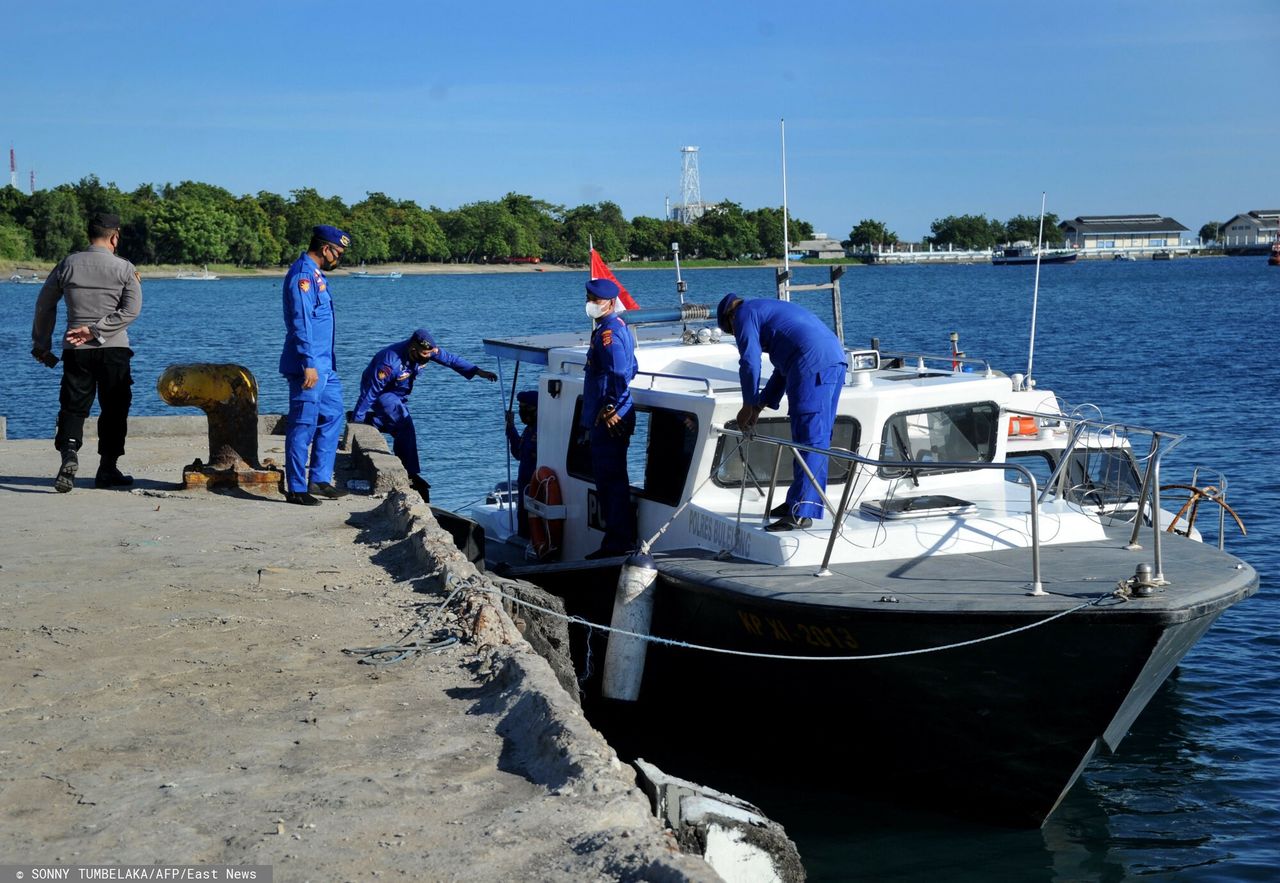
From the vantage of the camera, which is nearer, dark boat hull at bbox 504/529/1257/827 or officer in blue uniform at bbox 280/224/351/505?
dark boat hull at bbox 504/529/1257/827

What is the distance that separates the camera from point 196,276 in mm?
140250

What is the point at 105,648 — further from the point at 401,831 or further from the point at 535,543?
the point at 535,543

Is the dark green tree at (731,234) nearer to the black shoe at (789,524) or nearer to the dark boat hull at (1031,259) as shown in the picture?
the dark boat hull at (1031,259)

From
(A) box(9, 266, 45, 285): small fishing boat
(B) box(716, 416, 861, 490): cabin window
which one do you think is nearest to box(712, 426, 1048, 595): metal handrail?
(B) box(716, 416, 861, 490): cabin window

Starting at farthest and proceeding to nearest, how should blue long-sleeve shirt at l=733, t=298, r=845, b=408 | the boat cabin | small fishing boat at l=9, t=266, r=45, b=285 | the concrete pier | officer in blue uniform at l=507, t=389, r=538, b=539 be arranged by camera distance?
1. small fishing boat at l=9, t=266, r=45, b=285
2. officer in blue uniform at l=507, t=389, r=538, b=539
3. blue long-sleeve shirt at l=733, t=298, r=845, b=408
4. the boat cabin
5. the concrete pier

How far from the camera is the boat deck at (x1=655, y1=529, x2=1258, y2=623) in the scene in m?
6.64

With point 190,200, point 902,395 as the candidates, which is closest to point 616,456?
point 902,395

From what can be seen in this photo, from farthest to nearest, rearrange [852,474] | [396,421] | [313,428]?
[396,421], [313,428], [852,474]

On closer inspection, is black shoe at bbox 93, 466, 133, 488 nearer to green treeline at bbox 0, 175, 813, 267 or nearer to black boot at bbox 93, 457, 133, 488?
black boot at bbox 93, 457, 133, 488

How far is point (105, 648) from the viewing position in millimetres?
6246

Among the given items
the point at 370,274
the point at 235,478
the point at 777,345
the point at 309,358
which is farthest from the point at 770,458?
the point at 370,274

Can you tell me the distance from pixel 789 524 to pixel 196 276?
141446mm

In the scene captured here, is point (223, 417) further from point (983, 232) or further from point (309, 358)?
point (983, 232)

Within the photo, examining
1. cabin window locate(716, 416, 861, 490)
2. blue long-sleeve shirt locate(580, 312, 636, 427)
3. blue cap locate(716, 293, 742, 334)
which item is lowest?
cabin window locate(716, 416, 861, 490)
